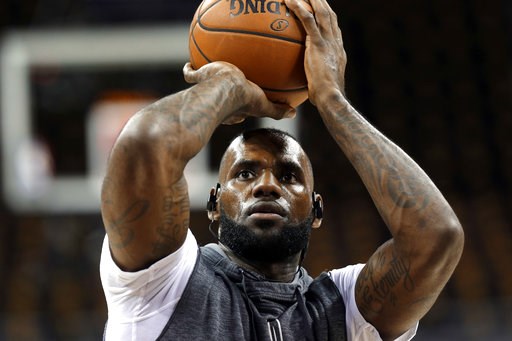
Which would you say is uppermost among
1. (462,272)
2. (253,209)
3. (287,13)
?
(287,13)

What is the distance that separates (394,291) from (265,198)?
500mm

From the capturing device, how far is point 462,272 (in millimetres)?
8188

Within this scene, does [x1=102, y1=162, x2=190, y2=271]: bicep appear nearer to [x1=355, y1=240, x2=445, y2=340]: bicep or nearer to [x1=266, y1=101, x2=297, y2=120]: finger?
[x1=266, y1=101, x2=297, y2=120]: finger

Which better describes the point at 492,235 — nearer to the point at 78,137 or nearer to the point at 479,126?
the point at 479,126

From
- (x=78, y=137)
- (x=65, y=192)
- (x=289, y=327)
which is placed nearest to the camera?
(x=289, y=327)

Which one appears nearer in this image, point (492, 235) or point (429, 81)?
point (492, 235)

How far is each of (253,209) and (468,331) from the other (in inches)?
180

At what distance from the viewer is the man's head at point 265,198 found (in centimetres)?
286

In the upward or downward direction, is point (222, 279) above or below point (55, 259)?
above

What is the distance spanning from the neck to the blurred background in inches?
161

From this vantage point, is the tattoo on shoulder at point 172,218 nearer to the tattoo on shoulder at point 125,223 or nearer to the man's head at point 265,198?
the tattoo on shoulder at point 125,223

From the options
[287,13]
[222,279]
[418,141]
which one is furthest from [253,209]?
[418,141]

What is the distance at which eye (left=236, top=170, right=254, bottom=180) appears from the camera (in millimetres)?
2961

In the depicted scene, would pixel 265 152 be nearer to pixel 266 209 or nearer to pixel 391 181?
pixel 266 209
